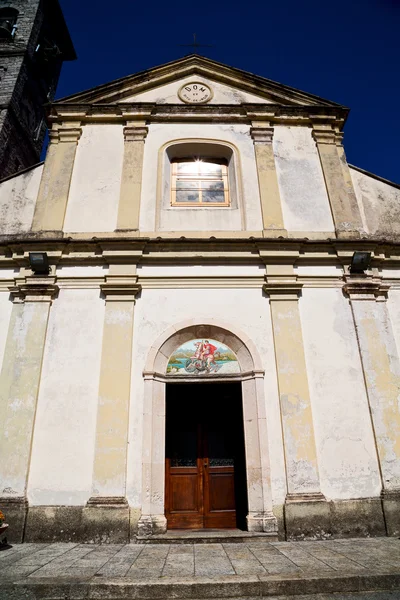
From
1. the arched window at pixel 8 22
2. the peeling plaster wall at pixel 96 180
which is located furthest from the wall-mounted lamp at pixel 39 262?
the arched window at pixel 8 22

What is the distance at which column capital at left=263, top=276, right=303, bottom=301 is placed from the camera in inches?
294

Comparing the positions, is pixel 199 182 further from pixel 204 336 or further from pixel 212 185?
pixel 204 336

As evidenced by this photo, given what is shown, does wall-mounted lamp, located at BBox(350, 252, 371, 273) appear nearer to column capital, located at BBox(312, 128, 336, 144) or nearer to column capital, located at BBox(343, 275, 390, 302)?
column capital, located at BBox(343, 275, 390, 302)

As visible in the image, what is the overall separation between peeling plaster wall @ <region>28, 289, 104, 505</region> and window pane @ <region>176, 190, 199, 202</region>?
3.11m

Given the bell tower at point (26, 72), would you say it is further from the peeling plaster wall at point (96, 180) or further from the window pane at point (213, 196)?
the window pane at point (213, 196)

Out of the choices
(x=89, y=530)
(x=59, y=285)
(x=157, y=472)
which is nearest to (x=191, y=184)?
(x=59, y=285)

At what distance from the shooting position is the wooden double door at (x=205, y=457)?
6.73 meters

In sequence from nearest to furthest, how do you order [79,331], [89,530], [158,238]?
[89,530]
[79,331]
[158,238]

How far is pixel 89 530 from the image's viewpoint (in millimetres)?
5840

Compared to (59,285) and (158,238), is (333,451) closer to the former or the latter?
(158,238)

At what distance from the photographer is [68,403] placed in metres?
6.67

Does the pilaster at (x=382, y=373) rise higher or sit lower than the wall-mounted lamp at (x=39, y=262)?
lower

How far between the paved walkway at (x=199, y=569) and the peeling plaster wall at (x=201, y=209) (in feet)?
19.1

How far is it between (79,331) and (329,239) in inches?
212
